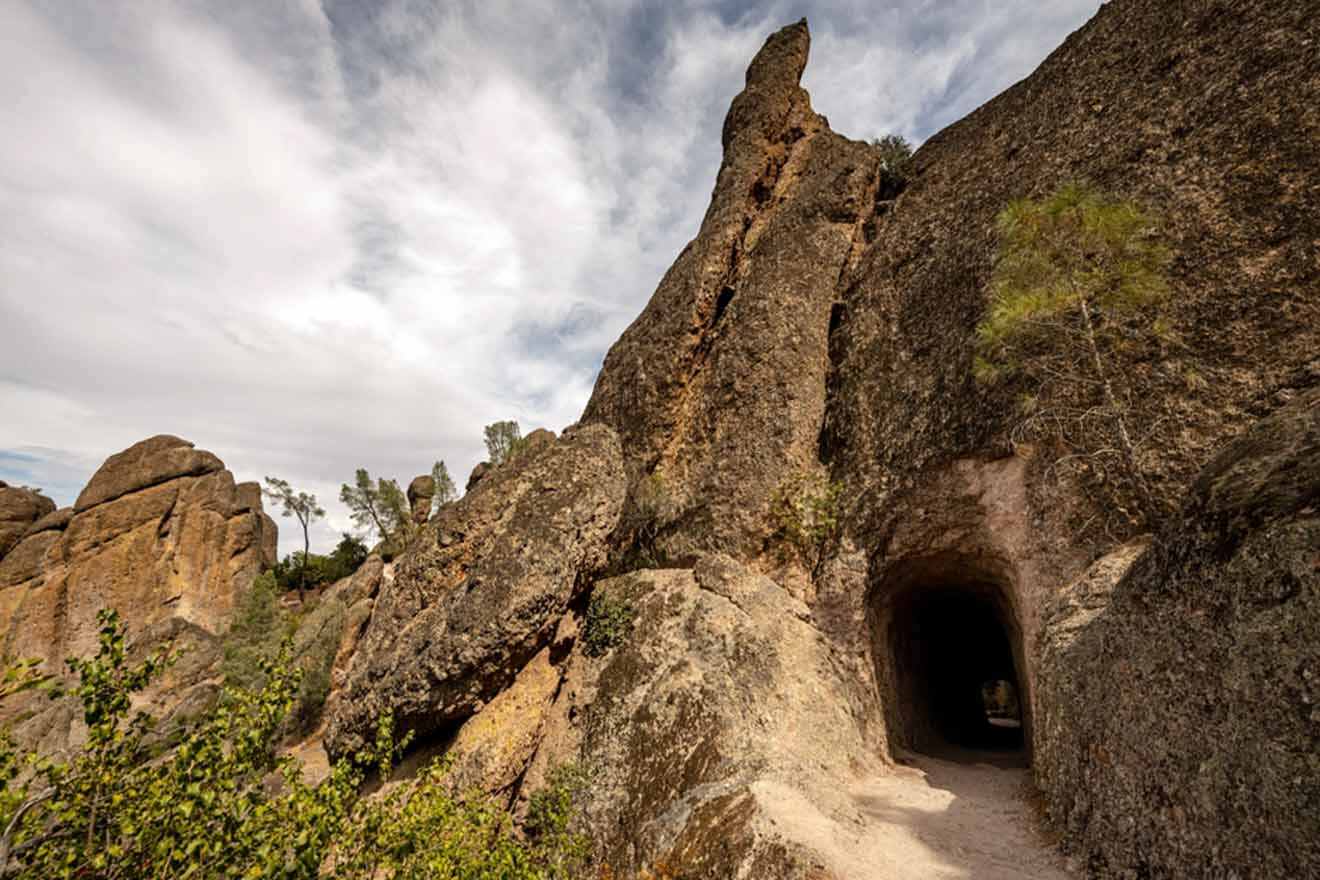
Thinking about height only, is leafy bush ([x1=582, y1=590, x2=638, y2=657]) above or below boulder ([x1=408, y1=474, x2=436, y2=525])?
below

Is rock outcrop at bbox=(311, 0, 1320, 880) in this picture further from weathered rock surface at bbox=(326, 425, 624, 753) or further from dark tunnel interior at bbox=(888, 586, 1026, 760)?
dark tunnel interior at bbox=(888, 586, 1026, 760)

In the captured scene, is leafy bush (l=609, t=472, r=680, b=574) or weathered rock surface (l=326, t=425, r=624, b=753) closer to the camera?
weathered rock surface (l=326, t=425, r=624, b=753)

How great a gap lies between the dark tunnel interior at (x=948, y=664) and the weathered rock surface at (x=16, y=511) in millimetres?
57992

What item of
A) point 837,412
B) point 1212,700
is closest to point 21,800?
point 1212,700

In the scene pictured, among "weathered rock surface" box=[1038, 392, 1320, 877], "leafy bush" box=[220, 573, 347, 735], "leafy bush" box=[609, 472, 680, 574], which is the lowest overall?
"leafy bush" box=[220, 573, 347, 735]

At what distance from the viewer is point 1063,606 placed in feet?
34.1

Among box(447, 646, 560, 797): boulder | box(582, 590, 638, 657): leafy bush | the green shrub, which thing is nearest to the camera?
box(447, 646, 560, 797): boulder

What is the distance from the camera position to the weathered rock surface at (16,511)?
4003cm

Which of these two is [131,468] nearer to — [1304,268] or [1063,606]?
[1063,606]

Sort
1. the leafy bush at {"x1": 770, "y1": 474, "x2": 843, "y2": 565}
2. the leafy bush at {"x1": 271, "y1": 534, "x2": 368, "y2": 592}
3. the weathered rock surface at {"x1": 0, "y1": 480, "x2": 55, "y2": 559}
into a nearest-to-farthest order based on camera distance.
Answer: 1. the leafy bush at {"x1": 770, "y1": 474, "x2": 843, "y2": 565}
2. the weathered rock surface at {"x1": 0, "y1": 480, "x2": 55, "y2": 559}
3. the leafy bush at {"x1": 271, "y1": 534, "x2": 368, "y2": 592}

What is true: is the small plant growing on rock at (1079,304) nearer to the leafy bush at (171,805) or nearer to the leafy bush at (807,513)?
the leafy bush at (807,513)

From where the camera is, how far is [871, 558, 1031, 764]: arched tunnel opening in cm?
1537

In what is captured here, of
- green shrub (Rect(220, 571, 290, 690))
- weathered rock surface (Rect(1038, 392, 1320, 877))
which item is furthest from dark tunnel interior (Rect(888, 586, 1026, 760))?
green shrub (Rect(220, 571, 290, 690))

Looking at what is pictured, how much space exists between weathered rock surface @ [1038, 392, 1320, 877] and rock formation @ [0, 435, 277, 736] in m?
40.9
